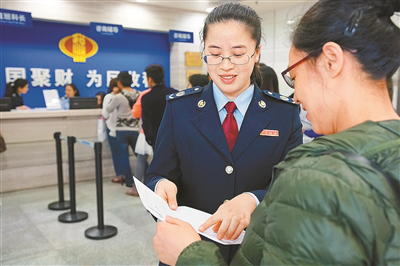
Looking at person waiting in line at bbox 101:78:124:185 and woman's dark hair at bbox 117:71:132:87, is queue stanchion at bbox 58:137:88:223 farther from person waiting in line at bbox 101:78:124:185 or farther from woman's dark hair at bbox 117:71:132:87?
woman's dark hair at bbox 117:71:132:87

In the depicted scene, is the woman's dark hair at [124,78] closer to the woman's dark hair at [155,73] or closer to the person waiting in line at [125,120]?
the person waiting in line at [125,120]

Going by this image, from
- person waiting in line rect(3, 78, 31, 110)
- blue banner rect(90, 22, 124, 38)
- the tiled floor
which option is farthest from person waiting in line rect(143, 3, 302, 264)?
blue banner rect(90, 22, 124, 38)

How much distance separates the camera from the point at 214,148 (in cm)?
128

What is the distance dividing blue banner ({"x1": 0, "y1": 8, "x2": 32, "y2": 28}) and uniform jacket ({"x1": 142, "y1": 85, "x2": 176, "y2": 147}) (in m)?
3.78

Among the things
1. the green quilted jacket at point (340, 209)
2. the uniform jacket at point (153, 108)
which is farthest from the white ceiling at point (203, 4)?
the green quilted jacket at point (340, 209)

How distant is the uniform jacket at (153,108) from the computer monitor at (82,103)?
5.97 ft

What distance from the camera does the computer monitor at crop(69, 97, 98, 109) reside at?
559 cm

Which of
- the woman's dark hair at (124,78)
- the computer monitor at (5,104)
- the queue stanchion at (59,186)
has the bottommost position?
the queue stanchion at (59,186)

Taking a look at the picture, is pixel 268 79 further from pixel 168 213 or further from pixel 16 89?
pixel 16 89

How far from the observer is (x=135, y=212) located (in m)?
4.27

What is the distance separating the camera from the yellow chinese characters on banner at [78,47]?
25.6ft

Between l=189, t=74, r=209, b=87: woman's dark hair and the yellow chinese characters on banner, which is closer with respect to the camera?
l=189, t=74, r=209, b=87: woman's dark hair

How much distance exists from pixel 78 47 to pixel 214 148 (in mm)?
7413

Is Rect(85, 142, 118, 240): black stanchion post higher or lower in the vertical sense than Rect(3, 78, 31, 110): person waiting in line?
lower
